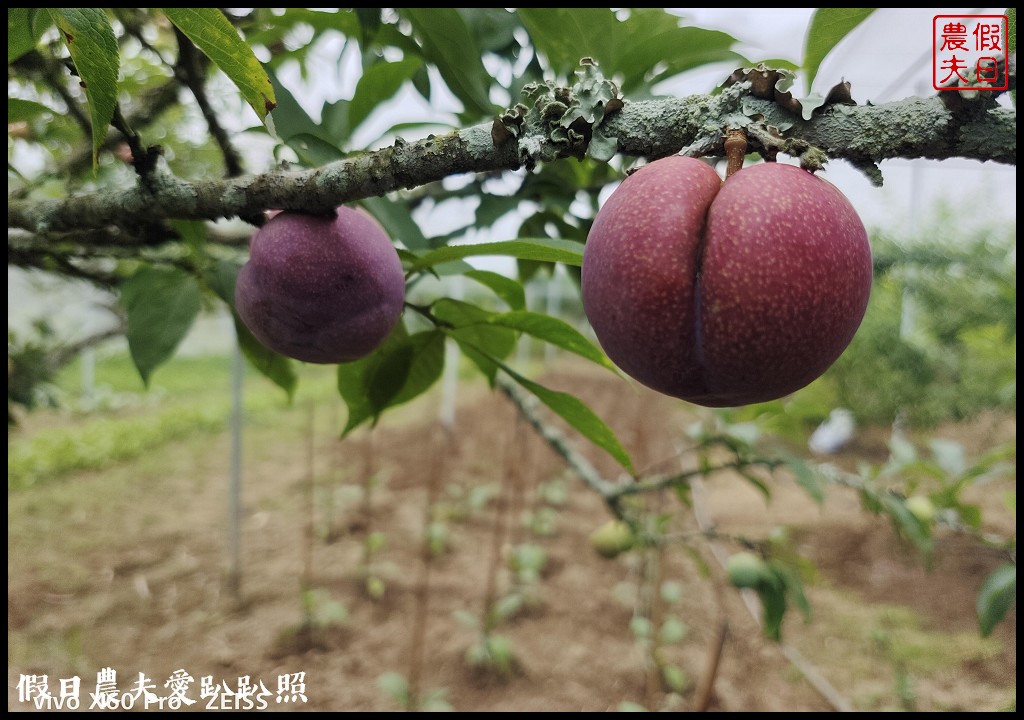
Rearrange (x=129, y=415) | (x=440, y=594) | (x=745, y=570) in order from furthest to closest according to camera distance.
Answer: (x=129, y=415) < (x=440, y=594) < (x=745, y=570)

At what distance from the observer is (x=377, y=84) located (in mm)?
530

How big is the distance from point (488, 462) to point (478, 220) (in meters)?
2.93

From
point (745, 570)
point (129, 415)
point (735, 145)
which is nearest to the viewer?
point (735, 145)

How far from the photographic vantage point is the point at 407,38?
0.58 meters

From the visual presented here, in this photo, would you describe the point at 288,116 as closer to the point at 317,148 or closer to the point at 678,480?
the point at 317,148

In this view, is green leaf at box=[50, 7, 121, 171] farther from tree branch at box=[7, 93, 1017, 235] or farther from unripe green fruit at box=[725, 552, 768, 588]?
unripe green fruit at box=[725, 552, 768, 588]

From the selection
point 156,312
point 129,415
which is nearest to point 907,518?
point 156,312

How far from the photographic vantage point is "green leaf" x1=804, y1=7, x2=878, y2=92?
14.7 inches

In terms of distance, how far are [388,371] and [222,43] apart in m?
0.25

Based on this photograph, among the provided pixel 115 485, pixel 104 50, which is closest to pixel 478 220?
pixel 104 50

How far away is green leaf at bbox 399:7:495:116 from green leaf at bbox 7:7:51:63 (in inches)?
9.9

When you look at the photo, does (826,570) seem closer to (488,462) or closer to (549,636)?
(549,636)

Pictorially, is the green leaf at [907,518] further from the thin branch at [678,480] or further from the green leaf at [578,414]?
the green leaf at [578,414]

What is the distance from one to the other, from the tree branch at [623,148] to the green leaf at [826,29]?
169 millimetres
